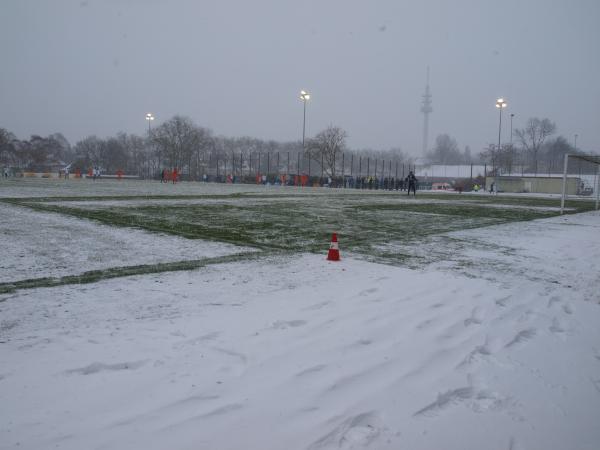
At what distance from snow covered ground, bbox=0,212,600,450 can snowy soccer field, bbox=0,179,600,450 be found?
0.05ft

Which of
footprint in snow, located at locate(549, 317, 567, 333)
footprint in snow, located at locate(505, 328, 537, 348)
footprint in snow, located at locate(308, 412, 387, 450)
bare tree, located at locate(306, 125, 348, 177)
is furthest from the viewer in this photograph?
bare tree, located at locate(306, 125, 348, 177)

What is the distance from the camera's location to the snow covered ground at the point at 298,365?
2.88 meters

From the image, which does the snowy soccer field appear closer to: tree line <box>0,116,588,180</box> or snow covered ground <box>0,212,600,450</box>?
snow covered ground <box>0,212,600,450</box>

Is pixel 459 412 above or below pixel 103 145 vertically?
below

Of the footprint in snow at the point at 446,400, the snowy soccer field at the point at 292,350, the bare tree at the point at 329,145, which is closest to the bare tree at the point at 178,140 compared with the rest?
the bare tree at the point at 329,145

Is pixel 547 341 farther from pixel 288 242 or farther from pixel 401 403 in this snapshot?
pixel 288 242

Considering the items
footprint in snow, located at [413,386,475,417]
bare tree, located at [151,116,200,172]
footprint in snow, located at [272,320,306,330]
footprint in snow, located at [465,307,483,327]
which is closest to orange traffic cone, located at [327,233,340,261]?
footprint in snow, located at [465,307,483,327]

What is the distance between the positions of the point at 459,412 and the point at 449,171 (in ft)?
365

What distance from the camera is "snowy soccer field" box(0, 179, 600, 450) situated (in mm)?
2904

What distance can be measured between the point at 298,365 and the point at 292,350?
0.98ft

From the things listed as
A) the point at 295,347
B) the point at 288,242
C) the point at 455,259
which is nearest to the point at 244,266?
the point at 288,242

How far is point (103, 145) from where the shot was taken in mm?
106562

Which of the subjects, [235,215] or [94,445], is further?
[235,215]

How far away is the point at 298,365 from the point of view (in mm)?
3770
